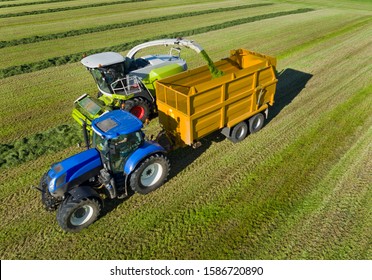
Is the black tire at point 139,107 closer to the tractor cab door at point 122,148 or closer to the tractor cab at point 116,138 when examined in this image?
the tractor cab at point 116,138

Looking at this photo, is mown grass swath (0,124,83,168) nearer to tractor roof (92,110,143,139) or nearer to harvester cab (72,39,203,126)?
harvester cab (72,39,203,126)

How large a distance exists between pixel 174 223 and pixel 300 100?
8287 millimetres

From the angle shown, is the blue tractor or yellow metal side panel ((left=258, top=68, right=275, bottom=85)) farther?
yellow metal side panel ((left=258, top=68, right=275, bottom=85))

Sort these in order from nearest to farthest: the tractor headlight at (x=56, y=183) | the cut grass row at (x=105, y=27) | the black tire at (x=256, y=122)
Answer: the tractor headlight at (x=56, y=183)
the black tire at (x=256, y=122)
the cut grass row at (x=105, y=27)

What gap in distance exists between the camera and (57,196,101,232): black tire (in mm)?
5898

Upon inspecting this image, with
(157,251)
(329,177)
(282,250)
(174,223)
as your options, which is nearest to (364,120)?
(329,177)

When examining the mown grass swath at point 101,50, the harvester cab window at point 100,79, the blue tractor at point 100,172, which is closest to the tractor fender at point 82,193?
the blue tractor at point 100,172

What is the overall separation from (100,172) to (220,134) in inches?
183

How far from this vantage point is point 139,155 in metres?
6.65

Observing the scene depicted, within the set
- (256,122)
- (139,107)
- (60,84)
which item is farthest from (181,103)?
(60,84)

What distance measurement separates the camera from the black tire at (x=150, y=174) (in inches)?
266

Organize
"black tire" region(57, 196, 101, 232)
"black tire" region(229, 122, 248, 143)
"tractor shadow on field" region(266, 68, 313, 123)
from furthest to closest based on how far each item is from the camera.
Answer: "tractor shadow on field" region(266, 68, 313, 123) → "black tire" region(229, 122, 248, 143) → "black tire" region(57, 196, 101, 232)

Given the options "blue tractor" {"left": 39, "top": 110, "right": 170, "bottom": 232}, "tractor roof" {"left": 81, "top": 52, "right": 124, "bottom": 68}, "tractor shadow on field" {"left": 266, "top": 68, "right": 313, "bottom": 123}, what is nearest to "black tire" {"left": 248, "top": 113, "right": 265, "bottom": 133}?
"tractor shadow on field" {"left": 266, "top": 68, "right": 313, "bottom": 123}

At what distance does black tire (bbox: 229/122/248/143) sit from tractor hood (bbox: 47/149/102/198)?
4410mm
